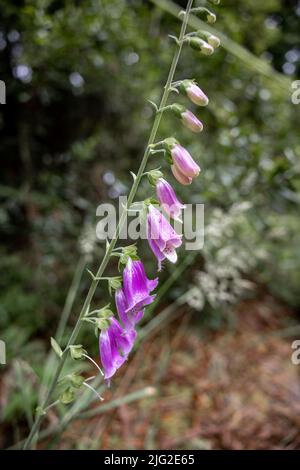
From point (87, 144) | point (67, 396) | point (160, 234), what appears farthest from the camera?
point (87, 144)

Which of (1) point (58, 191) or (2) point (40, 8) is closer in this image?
(2) point (40, 8)

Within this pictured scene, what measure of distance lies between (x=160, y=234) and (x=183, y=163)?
19 cm

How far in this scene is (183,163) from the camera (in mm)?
1139

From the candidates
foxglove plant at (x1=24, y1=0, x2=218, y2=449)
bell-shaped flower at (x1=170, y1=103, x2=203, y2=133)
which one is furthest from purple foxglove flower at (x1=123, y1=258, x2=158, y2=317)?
bell-shaped flower at (x1=170, y1=103, x2=203, y2=133)

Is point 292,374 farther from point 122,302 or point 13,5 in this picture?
point 13,5

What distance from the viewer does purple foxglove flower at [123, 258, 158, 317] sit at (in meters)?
1.14

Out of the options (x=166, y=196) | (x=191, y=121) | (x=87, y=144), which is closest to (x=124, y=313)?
(x=166, y=196)

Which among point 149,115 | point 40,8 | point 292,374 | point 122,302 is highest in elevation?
point 40,8

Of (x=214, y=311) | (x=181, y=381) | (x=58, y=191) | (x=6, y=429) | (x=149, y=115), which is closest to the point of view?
(x=6, y=429)

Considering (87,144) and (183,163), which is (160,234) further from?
(87,144)

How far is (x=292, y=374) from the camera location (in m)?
2.72

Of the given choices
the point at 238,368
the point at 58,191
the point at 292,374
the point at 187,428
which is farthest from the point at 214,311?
the point at 58,191

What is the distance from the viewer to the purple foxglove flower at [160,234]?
1.14 m

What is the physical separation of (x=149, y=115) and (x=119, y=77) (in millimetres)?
449
